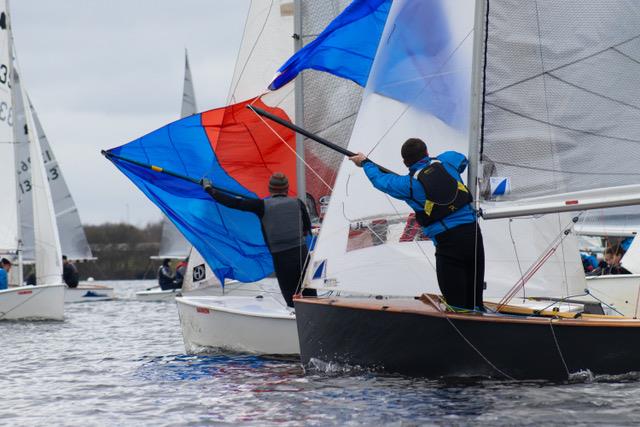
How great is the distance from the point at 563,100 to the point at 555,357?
5.88 ft

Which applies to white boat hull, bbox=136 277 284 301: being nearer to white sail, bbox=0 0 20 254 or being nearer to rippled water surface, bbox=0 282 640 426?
rippled water surface, bbox=0 282 640 426

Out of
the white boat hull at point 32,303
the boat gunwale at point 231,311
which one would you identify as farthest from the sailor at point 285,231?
the white boat hull at point 32,303

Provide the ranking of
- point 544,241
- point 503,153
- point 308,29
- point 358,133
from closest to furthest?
point 503,153
point 358,133
point 544,241
point 308,29

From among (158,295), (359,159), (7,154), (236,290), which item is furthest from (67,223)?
(359,159)

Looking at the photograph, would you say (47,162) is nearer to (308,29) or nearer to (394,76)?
(308,29)

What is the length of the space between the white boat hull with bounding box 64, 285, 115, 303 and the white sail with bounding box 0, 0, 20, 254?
8.16 meters

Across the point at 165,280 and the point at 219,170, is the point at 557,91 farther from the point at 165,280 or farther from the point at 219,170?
the point at 165,280

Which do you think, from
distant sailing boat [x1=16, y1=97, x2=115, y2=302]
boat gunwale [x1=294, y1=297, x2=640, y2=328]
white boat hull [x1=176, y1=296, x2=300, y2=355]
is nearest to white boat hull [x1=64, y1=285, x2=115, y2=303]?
distant sailing boat [x1=16, y1=97, x2=115, y2=302]

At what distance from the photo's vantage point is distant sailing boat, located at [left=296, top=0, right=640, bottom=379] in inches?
299

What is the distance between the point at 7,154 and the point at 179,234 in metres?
14.2

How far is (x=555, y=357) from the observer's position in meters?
7.60

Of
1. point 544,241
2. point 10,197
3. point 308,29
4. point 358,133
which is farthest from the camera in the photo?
point 10,197

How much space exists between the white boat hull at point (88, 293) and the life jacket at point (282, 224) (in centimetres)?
1816

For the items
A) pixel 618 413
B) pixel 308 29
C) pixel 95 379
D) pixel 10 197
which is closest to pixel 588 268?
pixel 308 29
